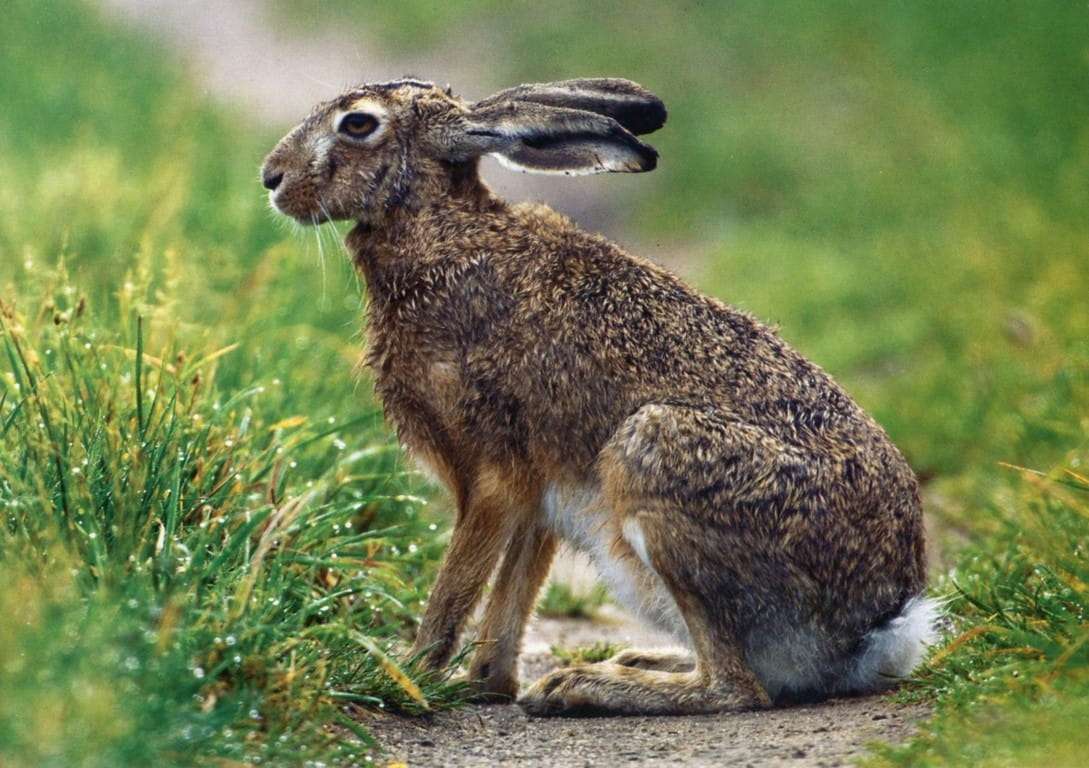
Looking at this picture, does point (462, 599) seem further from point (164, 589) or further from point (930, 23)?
point (930, 23)

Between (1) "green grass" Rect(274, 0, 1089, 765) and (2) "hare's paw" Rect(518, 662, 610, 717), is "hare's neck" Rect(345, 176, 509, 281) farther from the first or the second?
(1) "green grass" Rect(274, 0, 1089, 765)

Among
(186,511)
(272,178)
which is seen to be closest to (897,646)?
(186,511)

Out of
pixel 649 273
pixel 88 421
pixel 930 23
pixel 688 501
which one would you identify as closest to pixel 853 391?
pixel 649 273

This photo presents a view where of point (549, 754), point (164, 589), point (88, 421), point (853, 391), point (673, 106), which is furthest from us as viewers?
point (673, 106)

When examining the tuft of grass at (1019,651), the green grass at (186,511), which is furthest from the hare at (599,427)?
the green grass at (186,511)

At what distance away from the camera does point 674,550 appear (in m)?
4.72

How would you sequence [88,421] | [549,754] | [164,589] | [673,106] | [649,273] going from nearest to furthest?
[164,589] < [549,754] < [88,421] < [649,273] < [673,106]

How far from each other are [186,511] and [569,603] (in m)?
2.10

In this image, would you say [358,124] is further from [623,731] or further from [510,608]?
[623,731]

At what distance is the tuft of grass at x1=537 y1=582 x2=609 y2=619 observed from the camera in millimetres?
6398

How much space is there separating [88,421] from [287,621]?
0.99m

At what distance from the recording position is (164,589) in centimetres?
409

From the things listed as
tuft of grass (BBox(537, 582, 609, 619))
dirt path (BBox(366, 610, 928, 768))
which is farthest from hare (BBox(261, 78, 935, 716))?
tuft of grass (BBox(537, 582, 609, 619))

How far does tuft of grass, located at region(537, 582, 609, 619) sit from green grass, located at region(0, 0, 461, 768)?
0.65m
